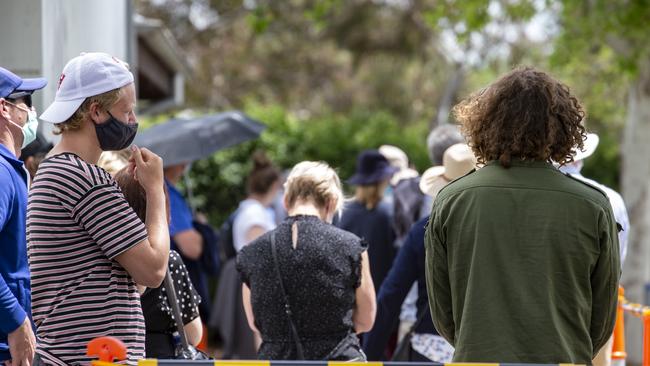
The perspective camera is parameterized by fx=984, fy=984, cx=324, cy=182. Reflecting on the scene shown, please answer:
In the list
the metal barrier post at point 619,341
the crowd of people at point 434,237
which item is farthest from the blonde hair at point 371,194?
the crowd of people at point 434,237

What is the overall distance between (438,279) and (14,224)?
5.00 feet

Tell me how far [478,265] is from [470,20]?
907cm

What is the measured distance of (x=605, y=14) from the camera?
10688 millimetres

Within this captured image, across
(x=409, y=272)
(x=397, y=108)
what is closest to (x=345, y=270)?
(x=409, y=272)

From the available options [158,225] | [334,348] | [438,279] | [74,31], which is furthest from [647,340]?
[74,31]

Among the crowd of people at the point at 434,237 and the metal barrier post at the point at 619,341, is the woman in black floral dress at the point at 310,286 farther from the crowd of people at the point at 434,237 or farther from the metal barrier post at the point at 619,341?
the metal barrier post at the point at 619,341

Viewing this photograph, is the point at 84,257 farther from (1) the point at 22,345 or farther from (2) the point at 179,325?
(2) the point at 179,325

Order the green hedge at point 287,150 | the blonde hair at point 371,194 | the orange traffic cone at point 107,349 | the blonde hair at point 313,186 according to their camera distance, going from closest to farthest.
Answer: the orange traffic cone at point 107,349
the blonde hair at point 313,186
the blonde hair at point 371,194
the green hedge at point 287,150

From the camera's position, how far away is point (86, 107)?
342 centimetres

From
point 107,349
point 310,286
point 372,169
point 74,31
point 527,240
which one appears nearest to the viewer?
point 107,349

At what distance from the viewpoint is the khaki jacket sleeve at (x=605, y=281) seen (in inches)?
122

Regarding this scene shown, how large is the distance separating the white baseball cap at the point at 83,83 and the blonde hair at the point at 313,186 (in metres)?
1.38

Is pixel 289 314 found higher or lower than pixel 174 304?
lower

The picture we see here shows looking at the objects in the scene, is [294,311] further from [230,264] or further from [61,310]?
[230,264]
